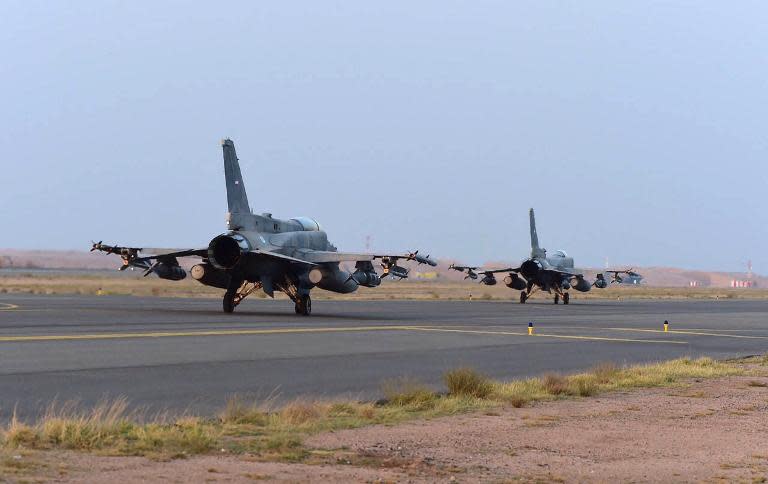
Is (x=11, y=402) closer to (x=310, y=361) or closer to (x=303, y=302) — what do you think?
(x=310, y=361)

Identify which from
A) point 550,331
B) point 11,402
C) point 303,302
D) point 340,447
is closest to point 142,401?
point 11,402

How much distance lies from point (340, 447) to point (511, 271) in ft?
203

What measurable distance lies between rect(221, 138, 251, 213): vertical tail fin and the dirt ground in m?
27.1

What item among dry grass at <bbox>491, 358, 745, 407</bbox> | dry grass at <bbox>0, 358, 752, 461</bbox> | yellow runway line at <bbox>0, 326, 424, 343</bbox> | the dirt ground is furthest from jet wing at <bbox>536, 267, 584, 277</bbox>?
the dirt ground

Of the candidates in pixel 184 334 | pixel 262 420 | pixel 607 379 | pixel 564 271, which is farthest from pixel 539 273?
pixel 262 420

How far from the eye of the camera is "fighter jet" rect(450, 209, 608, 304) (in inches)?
2817

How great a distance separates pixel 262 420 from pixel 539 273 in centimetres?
5820

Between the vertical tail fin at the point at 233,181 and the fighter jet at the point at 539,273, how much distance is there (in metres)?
28.9

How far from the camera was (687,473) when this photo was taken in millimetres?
11695

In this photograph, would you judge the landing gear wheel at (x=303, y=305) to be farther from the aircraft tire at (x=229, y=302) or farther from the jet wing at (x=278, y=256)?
the aircraft tire at (x=229, y=302)

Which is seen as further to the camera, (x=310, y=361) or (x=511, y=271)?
(x=511, y=271)

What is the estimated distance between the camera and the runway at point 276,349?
18.0 metres

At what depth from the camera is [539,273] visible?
71188 millimetres

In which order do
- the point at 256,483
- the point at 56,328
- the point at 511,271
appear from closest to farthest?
the point at 256,483, the point at 56,328, the point at 511,271
